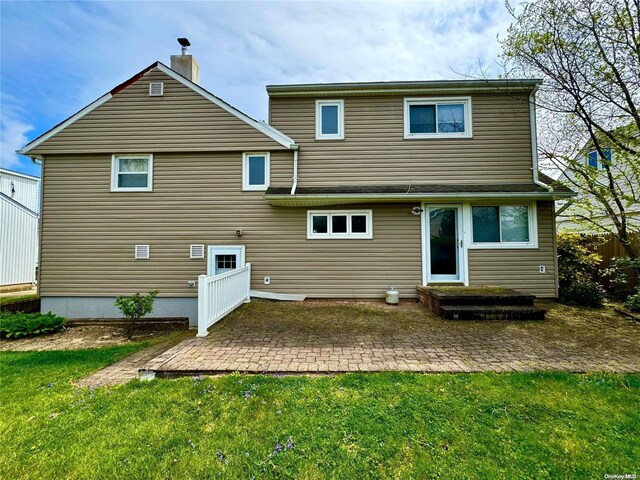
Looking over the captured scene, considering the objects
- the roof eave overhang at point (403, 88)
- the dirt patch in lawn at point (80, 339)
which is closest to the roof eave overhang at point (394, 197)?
the roof eave overhang at point (403, 88)

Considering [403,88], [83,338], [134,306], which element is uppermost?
[403,88]

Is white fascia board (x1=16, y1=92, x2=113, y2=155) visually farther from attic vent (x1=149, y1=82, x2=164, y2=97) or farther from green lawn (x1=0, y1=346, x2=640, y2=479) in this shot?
green lawn (x1=0, y1=346, x2=640, y2=479)

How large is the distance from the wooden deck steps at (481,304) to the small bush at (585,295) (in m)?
2.35

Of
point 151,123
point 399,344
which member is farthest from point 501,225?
point 151,123

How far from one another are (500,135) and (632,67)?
2.77 metres

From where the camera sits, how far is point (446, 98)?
334 inches

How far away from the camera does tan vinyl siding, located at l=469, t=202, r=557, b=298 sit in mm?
8016

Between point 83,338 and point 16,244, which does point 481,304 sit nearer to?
point 83,338

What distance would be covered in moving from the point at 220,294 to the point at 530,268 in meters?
8.38

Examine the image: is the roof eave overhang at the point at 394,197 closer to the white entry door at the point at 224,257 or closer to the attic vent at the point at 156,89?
the white entry door at the point at 224,257

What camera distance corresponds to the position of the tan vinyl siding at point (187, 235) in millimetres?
8250

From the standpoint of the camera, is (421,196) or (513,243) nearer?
(421,196)

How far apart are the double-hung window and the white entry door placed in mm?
6828

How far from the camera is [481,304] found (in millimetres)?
6445
